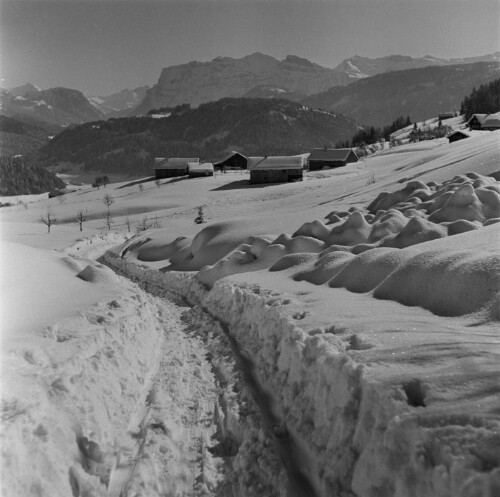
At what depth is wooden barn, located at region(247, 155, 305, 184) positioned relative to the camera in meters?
67.9

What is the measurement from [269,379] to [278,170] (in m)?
63.1

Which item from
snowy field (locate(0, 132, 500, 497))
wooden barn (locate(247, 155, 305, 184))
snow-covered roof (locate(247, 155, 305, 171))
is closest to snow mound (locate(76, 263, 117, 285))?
snowy field (locate(0, 132, 500, 497))

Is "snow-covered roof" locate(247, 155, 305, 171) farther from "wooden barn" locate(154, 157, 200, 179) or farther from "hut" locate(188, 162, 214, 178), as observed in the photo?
"wooden barn" locate(154, 157, 200, 179)

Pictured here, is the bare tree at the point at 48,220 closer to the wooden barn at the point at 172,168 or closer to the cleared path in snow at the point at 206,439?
the wooden barn at the point at 172,168

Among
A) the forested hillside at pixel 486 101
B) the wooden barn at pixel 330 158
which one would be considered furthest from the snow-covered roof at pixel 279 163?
the forested hillside at pixel 486 101

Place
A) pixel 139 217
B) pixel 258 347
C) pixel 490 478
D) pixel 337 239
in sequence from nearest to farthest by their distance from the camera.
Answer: pixel 490 478 < pixel 258 347 < pixel 337 239 < pixel 139 217

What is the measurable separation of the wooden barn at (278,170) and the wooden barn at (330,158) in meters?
15.5

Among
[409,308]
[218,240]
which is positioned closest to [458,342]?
[409,308]

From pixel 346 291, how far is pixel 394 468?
6.26m

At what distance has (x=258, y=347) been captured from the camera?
8.97 metres

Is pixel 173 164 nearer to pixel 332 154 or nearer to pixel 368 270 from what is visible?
pixel 332 154

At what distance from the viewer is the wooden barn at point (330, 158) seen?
82375mm

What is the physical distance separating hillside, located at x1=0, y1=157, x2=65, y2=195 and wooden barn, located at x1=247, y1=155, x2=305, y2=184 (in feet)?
296

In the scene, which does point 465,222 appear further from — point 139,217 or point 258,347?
point 139,217
